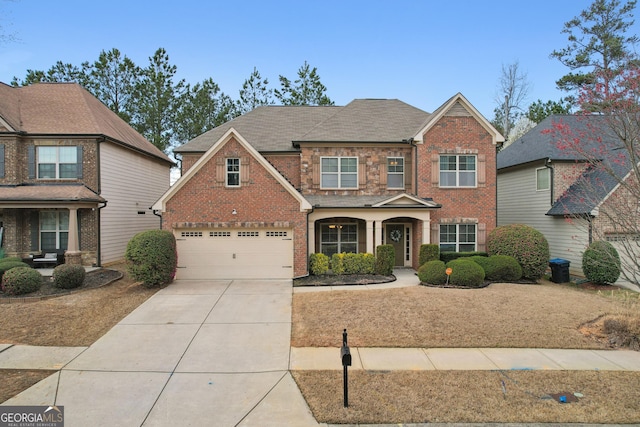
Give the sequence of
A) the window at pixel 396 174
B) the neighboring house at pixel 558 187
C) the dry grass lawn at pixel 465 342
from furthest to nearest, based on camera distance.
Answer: the window at pixel 396 174, the neighboring house at pixel 558 187, the dry grass lawn at pixel 465 342

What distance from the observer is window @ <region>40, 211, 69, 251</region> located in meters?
15.9

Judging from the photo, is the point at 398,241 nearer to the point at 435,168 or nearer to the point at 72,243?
the point at 435,168

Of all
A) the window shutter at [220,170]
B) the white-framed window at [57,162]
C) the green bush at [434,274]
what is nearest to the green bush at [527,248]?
the green bush at [434,274]

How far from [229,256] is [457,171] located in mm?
10442

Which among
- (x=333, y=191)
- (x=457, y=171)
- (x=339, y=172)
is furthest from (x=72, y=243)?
(x=457, y=171)

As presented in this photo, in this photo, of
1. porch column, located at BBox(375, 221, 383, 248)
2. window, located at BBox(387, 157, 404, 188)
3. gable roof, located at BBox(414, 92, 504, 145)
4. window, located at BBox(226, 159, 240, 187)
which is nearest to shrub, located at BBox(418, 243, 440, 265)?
porch column, located at BBox(375, 221, 383, 248)

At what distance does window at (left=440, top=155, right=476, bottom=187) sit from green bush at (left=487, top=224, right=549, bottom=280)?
280 centimetres

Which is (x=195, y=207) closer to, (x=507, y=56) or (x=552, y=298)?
(x=552, y=298)

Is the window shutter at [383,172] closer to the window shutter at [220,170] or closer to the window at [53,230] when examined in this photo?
the window shutter at [220,170]

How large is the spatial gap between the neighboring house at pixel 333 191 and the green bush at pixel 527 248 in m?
1.57

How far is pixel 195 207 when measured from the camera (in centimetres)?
1319

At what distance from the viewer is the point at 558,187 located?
16172mm

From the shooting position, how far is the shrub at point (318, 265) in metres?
13.7

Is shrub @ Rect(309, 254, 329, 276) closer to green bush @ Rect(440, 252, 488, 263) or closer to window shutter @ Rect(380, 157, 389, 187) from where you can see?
window shutter @ Rect(380, 157, 389, 187)
